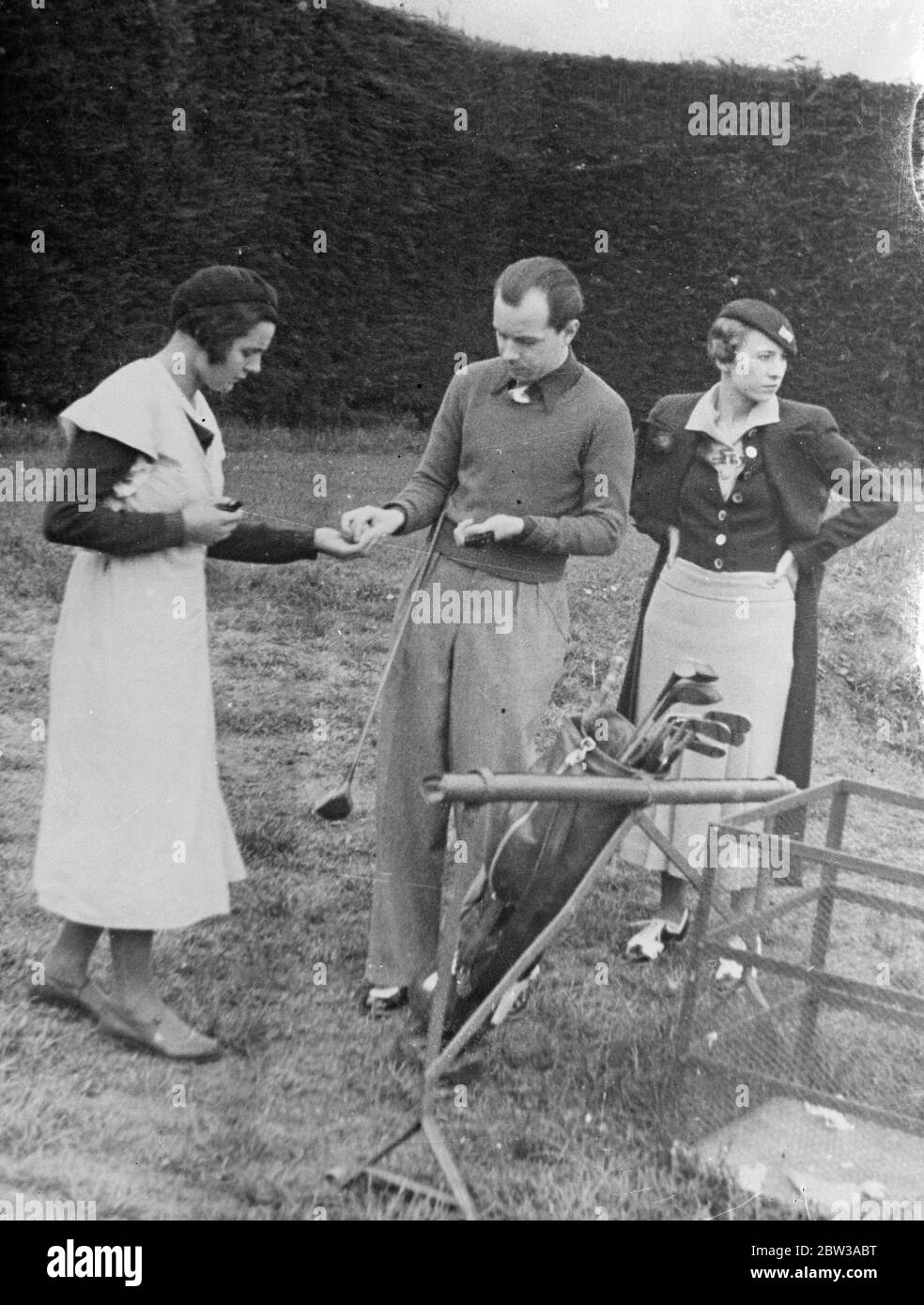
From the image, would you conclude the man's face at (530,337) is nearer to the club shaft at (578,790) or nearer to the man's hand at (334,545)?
the man's hand at (334,545)

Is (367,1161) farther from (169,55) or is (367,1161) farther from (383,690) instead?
(169,55)

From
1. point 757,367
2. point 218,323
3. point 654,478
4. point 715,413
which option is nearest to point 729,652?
point 654,478

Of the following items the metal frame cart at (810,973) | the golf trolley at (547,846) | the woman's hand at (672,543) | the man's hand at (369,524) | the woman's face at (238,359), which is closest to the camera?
the golf trolley at (547,846)

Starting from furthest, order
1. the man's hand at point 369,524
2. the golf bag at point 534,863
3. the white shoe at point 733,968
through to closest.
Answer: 1. the man's hand at point 369,524
2. the white shoe at point 733,968
3. the golf bag at point 534,863

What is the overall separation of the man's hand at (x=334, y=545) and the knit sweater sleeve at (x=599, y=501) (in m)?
0.41

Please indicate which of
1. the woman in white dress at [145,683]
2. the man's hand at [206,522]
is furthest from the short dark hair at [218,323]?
the man's hand at [206,522]

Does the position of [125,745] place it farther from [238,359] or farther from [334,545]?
[238,359]

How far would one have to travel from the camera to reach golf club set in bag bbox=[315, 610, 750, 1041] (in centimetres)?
299

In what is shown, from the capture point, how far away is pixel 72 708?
3297 mm

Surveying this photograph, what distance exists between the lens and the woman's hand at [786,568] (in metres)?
4.19

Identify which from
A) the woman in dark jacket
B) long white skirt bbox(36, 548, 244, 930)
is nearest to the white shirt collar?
the woman in dark jacket

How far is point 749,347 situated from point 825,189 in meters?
0.94

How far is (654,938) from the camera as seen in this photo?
14.0 feet

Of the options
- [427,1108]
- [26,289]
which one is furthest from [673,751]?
[26,289]
